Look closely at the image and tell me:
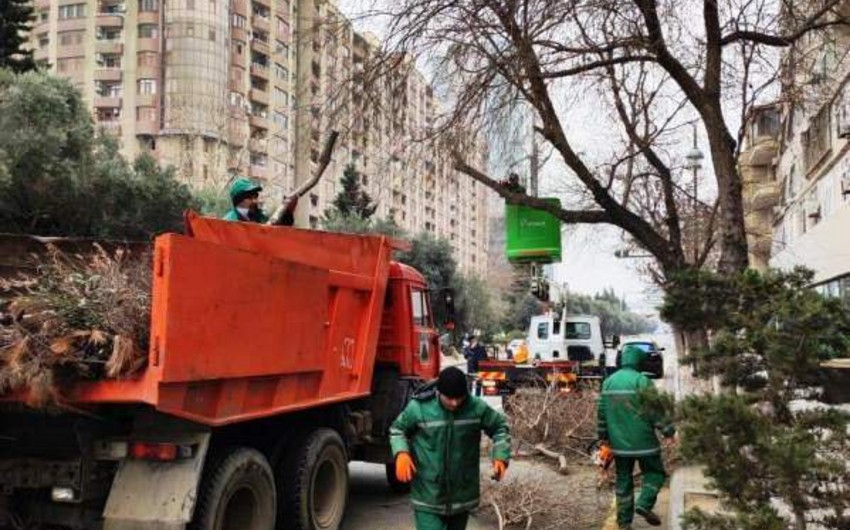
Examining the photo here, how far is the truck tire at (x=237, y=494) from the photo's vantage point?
5.30m

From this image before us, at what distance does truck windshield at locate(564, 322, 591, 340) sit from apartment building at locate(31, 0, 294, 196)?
140 ft

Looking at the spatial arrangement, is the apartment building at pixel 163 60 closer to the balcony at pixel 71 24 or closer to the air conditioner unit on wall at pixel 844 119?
the balcony at pixel 71 24

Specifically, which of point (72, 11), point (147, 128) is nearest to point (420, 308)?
point (147, 128)

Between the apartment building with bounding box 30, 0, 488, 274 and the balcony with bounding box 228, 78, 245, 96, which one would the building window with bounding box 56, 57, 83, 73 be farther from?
the balcony with bounding box 228, 78, 245, 96

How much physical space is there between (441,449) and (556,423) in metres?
6.97

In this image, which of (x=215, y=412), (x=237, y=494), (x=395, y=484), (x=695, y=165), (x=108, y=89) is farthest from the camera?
(x=108, y=89)

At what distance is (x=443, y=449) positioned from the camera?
16.2ft

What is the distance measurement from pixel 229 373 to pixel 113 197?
2321 centimetres

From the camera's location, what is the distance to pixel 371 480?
33.3 ft

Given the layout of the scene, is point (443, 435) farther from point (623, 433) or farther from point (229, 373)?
point (623, 433)

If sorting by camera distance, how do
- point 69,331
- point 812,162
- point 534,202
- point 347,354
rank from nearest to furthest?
point 69,331 < point 347,354 < point 534,202 < point 812,162

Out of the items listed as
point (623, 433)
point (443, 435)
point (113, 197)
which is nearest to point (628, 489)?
point (623, 433)

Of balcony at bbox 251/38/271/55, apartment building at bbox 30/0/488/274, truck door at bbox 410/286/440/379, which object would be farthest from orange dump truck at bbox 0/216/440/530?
balcony at bbox 251/38/271/55

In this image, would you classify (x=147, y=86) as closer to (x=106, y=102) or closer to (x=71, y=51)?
(x=106, y=102)
